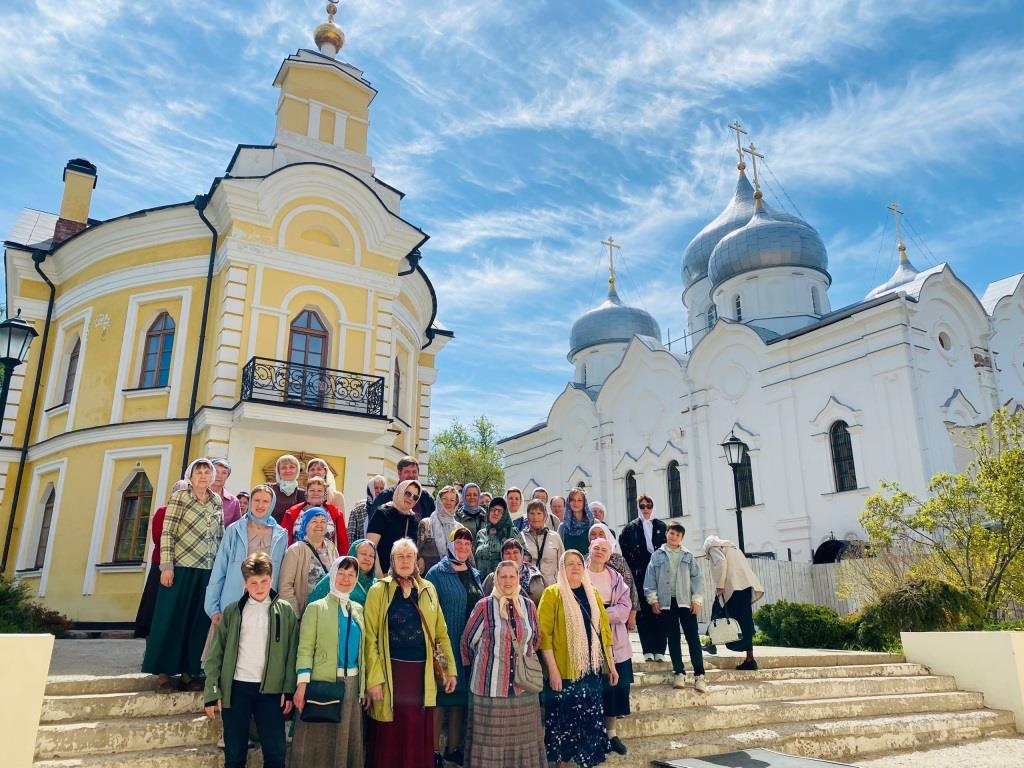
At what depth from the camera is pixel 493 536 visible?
22.6ft

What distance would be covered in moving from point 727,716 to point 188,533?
205 inches

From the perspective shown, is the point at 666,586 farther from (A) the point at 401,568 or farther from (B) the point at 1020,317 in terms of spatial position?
(B) the point at 1020,317

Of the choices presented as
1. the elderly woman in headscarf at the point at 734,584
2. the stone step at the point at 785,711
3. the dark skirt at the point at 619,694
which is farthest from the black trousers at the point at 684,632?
the dark skirt at the point at 619,694

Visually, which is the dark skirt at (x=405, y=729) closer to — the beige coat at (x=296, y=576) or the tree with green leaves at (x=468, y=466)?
the beige coat at (x=296, y=576)

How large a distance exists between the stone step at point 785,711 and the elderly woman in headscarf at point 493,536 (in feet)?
5.93

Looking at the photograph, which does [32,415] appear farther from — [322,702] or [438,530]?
[322,702]

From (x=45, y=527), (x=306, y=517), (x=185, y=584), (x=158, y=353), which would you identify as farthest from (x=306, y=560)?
(x=45, y=527)

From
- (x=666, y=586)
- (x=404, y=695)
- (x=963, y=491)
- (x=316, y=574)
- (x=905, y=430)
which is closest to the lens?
(x=404, y=695)

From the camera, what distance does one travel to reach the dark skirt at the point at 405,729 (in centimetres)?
506

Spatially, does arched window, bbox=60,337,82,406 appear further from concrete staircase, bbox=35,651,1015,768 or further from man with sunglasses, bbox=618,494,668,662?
man with sunglasses, bbox=618,494,668,662

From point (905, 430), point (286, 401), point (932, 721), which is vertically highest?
point (905, 430)

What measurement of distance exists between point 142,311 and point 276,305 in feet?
9.68

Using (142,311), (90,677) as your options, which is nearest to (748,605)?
(90,677)

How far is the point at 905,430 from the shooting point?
66.0 feet
